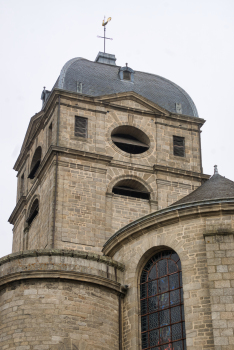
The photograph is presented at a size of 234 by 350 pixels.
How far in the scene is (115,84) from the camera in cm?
3925

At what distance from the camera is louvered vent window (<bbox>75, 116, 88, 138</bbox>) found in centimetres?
3638

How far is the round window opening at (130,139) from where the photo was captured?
37.5 metres

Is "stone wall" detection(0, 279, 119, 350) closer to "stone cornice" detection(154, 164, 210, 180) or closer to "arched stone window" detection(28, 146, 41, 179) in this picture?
"stone cornice" detection(154, 164, 210, 180)

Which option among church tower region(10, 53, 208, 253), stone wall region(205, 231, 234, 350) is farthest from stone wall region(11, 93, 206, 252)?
stone wall region(205, 231, 234, 350)

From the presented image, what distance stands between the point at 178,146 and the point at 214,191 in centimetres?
1059

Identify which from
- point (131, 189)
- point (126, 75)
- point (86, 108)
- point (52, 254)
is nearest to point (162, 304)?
point (52, 254)

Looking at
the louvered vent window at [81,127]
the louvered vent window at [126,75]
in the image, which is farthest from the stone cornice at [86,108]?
the louvered vent window at [126,75]

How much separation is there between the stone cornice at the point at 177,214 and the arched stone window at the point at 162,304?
991mm

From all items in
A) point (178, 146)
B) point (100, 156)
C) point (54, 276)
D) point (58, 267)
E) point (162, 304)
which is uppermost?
point (178, 146)

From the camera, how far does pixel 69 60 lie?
1571 inches

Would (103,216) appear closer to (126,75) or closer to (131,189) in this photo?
(131,189)

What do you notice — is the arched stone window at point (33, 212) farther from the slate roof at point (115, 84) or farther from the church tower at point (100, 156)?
the slate roof at point (115, 84)

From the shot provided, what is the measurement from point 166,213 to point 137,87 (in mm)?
14447

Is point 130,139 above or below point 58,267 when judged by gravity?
above
